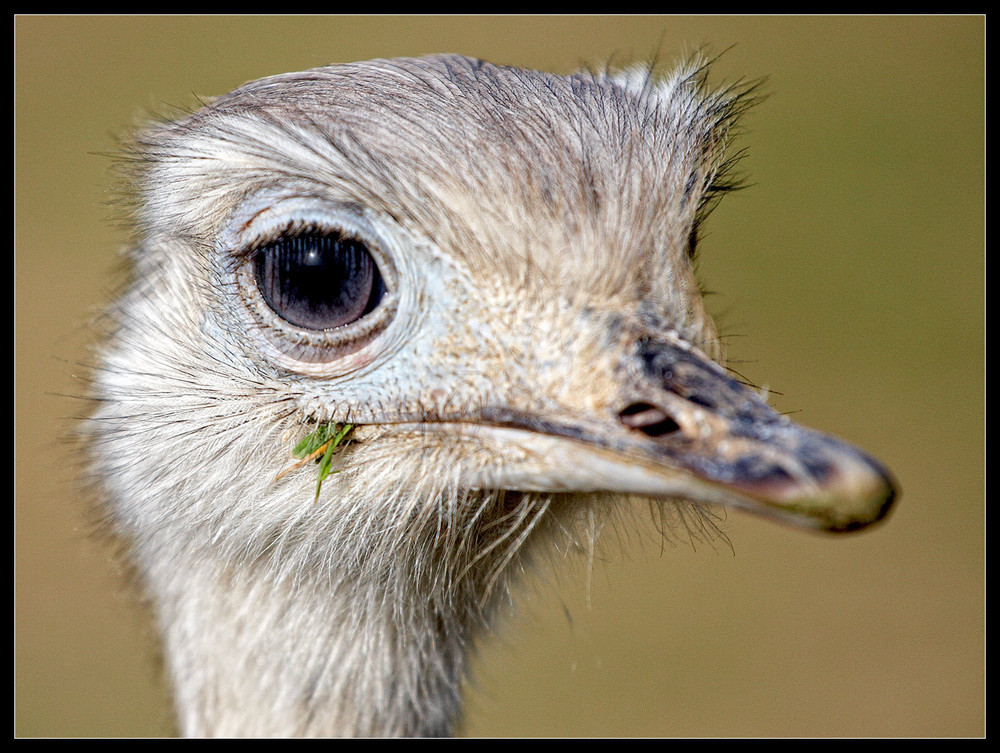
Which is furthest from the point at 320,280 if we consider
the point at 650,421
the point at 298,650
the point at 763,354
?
the point at 763,354

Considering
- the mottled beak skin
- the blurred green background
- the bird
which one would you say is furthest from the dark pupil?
the blurred green background

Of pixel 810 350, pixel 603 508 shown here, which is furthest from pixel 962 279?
pixel 603 508

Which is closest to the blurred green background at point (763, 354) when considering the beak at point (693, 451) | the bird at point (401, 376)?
the bird at point (401, 376)

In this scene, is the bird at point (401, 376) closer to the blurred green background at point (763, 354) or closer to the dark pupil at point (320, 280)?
the dark pupil at point (320, 280)

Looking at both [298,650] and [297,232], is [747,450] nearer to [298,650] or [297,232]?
[297,232]

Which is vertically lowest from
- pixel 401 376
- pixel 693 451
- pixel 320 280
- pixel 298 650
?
pixel 298 650

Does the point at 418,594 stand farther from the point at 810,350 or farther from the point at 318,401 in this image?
the point at 810,350
